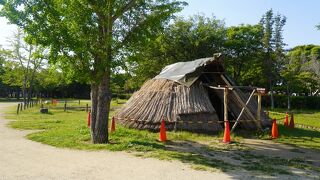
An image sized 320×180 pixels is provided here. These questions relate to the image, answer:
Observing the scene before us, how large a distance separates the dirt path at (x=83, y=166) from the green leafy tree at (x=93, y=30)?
8.28 ft

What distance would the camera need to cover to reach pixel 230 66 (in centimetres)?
4388

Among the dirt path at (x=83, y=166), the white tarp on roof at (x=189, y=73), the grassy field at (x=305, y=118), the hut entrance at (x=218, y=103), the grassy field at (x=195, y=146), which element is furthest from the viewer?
the grassy field at (x=305, y=118)

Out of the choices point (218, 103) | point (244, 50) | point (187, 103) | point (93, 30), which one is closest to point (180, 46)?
point (244, 50)

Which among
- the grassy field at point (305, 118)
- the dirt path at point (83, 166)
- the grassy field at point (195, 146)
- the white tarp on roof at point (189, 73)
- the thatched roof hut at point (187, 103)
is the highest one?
the white tarp on roof at point (189, 73)

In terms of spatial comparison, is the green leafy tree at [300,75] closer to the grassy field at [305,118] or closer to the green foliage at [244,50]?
the green foliage at [244,50]

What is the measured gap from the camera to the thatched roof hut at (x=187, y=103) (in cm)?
1728

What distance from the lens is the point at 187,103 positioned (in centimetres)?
1770

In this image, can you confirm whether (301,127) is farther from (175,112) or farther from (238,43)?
(238,43)

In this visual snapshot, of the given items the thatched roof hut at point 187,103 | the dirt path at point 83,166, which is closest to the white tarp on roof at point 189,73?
the thatched roof hut at point 187,103

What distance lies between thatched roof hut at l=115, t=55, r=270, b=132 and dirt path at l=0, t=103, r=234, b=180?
5906 mm

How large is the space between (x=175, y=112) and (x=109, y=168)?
8.16 metres

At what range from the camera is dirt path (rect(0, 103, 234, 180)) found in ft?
29.1

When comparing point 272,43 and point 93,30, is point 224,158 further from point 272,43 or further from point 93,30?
point 272,43

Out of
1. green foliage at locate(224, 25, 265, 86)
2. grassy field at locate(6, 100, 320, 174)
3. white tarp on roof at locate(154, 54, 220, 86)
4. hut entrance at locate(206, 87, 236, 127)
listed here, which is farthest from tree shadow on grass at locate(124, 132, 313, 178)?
green foliage at locate(224, 25, 265, 86)
